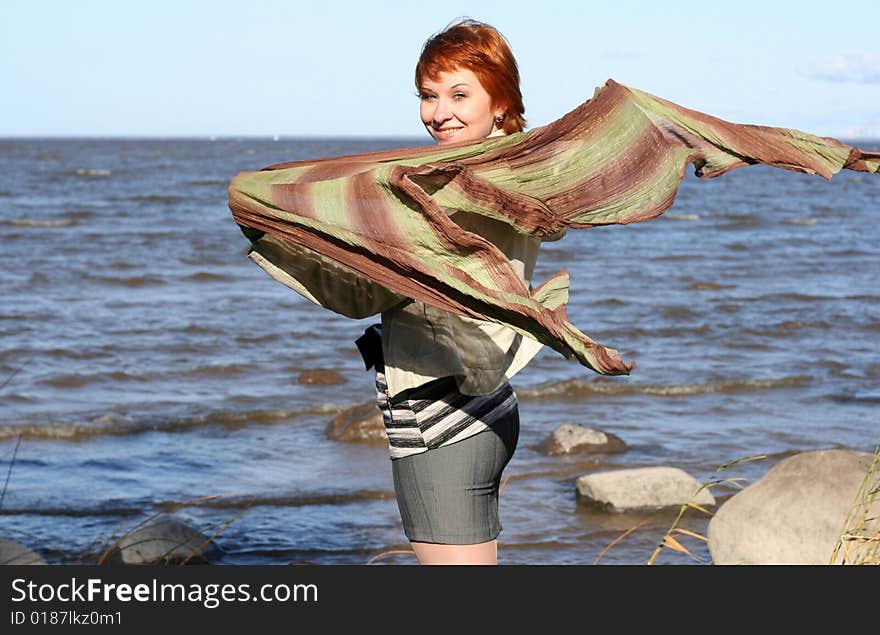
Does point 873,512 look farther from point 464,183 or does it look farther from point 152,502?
point 152,502

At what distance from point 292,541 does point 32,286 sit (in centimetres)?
1053

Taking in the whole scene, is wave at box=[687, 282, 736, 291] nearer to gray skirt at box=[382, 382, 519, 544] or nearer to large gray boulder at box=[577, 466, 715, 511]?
large gray boulder at box=[577, 466, 715, 511]

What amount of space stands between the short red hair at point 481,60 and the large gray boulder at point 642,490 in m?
4.43

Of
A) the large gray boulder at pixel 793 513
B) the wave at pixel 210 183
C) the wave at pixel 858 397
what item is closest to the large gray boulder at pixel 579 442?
the wave at pixel 858 397

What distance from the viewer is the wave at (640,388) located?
384 inches

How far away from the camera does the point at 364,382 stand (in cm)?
1030

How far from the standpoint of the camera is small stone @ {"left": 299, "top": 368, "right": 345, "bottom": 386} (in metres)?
10.2

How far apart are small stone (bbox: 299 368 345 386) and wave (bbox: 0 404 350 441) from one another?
2.85ft

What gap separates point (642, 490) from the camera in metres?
6.53

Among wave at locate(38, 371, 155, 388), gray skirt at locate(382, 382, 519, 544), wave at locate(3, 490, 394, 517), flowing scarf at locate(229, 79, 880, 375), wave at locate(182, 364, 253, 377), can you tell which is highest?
flowing scarf at locate(229, 79, 880, 375)

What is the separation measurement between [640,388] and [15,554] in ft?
20.4

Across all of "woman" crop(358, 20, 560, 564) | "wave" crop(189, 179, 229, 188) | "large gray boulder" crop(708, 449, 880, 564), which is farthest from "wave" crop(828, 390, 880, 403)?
"wave" crop(189, 179, 229, 188)

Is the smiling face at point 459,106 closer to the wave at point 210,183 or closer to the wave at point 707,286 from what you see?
the wave at point 707,286

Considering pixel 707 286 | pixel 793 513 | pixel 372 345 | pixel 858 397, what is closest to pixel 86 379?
pixel 858 397
